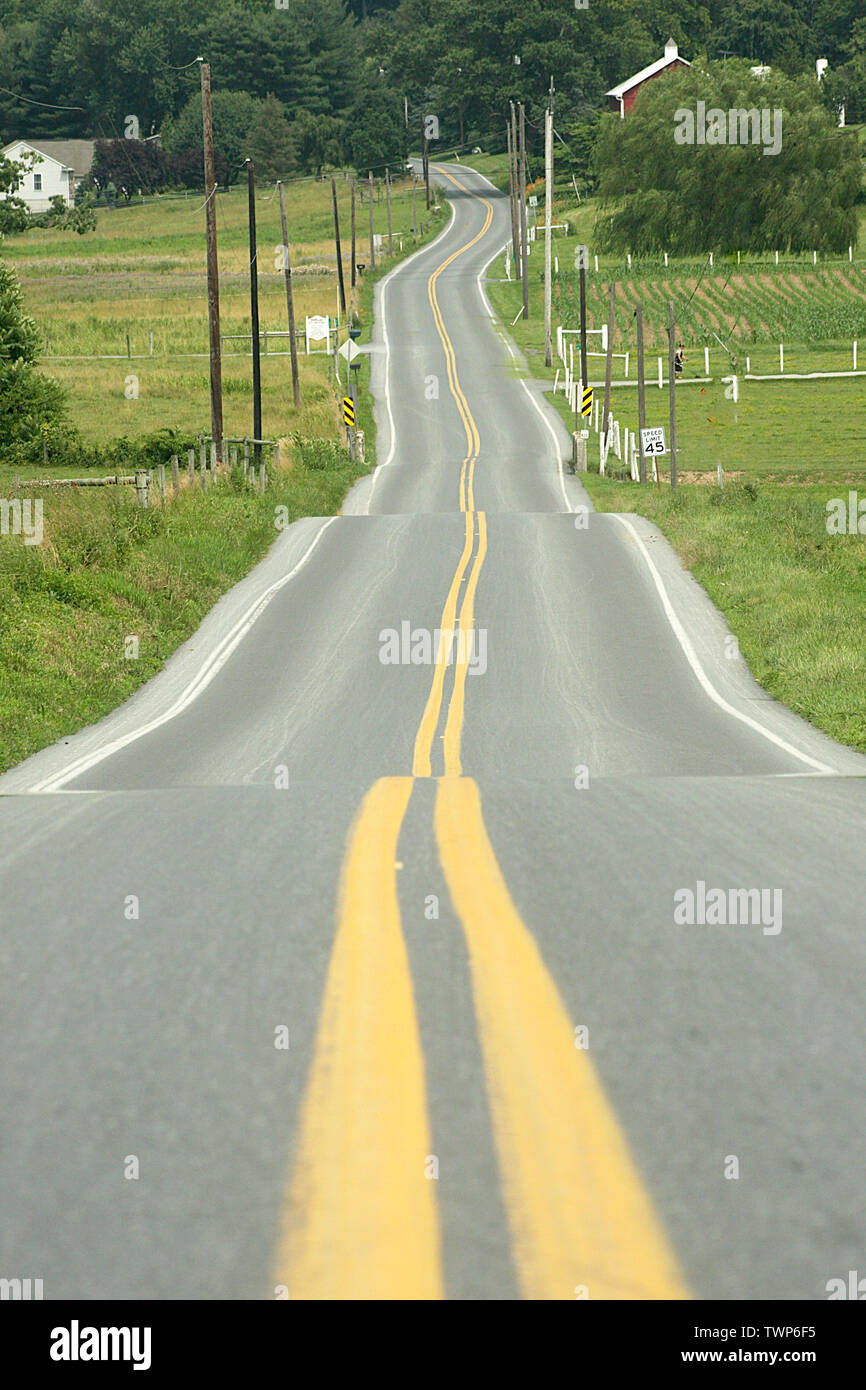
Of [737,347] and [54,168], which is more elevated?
[54,168]

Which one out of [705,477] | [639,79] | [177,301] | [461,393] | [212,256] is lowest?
[705,477]

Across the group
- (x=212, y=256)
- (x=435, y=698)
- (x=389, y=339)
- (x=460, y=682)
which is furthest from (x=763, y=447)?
(x=435, y=698)

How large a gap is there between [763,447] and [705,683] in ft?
126

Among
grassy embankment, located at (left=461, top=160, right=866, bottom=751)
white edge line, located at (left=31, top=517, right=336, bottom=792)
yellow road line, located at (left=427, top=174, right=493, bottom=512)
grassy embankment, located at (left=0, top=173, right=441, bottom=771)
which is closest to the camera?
white edge line, located at (left=31, top=517, right=336, bottom=792)

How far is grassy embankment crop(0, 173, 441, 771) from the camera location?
17188 millimetres

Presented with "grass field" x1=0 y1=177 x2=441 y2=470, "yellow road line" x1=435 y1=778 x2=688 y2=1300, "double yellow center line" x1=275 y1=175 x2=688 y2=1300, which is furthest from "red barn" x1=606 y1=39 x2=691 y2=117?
"yellow road line" x1=435 y1=778 x2=688 y2=1300

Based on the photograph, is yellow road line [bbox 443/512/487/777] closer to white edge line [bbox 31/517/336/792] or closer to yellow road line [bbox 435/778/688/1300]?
white edge line [bbox 31/517/336/792]

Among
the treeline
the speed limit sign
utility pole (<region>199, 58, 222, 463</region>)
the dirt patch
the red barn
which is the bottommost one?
the dirt patch

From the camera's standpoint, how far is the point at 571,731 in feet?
45.7

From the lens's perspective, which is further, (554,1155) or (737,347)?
(737,347)

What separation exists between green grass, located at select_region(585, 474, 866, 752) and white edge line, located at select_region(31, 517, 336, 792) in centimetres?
715

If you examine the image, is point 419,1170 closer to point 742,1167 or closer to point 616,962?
point 742,1167

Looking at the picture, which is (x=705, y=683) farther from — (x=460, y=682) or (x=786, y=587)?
(x=786, y=587)

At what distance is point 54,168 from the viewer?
15350 cm
